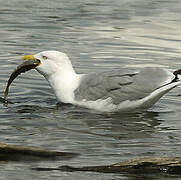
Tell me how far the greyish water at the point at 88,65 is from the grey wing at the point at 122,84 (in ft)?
0.92

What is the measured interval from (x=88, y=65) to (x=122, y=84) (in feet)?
9.52

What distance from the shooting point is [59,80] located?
10039 mm

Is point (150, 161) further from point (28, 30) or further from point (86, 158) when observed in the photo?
point (28, 30)

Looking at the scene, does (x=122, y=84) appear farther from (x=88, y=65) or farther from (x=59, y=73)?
(x=88, y=65)

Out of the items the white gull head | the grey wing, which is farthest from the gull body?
the white gull head

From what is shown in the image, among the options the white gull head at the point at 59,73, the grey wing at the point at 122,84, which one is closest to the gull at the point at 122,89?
the grey wing at the point at 122,84

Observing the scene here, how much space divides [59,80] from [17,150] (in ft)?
11.5

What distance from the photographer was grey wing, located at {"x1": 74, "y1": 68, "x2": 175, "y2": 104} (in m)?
9.47

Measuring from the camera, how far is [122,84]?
9508 mm

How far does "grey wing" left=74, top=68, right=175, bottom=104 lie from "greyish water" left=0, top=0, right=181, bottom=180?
28 centimetres

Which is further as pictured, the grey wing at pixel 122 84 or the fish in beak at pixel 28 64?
the fish in beak at pixel 28 64

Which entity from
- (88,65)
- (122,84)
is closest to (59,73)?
(122,84)

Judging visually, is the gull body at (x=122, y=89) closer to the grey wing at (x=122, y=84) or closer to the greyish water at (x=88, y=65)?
the grey wing at (x=122, y=84)

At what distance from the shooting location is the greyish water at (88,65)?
7.40 metres
